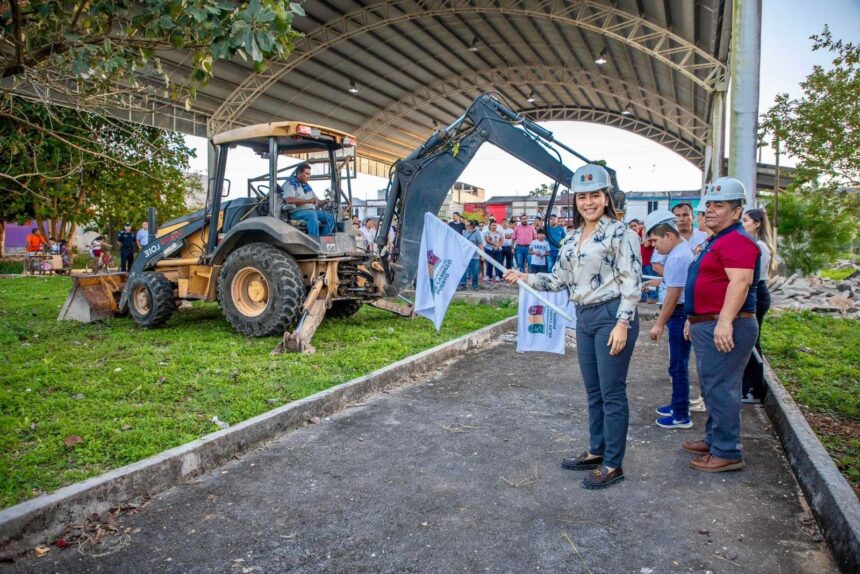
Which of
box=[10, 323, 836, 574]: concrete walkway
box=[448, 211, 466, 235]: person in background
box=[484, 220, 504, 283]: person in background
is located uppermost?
box=[448, 211, 466, 235]: person in background

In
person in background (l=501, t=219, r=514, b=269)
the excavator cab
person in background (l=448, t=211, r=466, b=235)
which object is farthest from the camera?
person in background (l=501, t=219, r=514, b=269)

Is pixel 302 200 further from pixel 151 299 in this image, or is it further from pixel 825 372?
pixel 825 372

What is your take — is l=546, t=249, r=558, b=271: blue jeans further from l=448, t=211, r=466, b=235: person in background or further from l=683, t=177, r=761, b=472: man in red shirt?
l=683, t=177, r=761, b=472: man in red shirt

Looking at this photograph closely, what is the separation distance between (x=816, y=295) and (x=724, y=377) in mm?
13135

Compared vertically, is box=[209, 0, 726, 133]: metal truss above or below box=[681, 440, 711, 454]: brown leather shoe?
above

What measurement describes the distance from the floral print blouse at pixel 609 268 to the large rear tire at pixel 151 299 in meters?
6.97

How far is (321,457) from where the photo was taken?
4.32 m

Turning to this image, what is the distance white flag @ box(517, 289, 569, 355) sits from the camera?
20.4 ft

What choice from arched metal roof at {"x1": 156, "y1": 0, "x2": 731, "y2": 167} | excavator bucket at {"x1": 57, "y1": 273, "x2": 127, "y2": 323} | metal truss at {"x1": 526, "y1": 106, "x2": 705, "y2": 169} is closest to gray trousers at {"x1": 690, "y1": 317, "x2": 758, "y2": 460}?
excavator bucket at {"x1": 57, "y1": 273, "x2": 127, "y2": 323}

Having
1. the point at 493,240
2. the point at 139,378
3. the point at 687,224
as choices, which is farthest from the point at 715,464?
the point at 493,240

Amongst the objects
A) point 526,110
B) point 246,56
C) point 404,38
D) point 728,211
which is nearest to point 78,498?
point 246,56

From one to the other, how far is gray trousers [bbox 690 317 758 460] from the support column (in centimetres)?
521

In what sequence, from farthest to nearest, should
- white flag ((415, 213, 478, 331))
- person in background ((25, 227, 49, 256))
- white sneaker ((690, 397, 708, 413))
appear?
person in background ((25, 227, 49, 256)), white flag ((415, 213, 478, 331)), white sneaker ((690, 397, 708, 413))

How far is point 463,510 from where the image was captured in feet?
11.5
